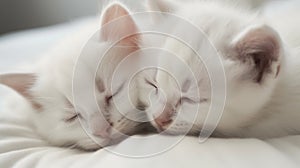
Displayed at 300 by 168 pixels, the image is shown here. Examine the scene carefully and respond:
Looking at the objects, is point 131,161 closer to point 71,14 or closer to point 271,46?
point 271,46

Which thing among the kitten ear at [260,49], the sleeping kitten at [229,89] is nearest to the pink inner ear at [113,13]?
the sleeping kitten at [229,89]

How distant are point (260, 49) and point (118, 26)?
0.92ft

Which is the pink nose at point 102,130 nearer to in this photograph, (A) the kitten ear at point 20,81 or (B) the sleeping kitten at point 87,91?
(B) the sleeping kitten at point 87,91

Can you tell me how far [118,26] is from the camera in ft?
2.91

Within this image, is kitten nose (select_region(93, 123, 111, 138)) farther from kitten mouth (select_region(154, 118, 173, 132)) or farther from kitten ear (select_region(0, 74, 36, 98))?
kitten ear (select_region(0, 74, 36, 98))

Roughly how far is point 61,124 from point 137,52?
0.20 m

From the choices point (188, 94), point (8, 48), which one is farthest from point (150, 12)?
point (8, 48)

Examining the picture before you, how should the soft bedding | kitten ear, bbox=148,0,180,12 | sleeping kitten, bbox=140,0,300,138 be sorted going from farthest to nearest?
kitten ear, bbox=148,0,180,12 → sleeping kitten, bbox=140,0,300,138 → the soft bedding

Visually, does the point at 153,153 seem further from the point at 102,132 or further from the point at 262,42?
the point at 262,42

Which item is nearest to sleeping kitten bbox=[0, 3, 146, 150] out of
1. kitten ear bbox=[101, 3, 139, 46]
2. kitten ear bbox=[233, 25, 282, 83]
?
kitten ear bbox=[101, 3, 139, 46]

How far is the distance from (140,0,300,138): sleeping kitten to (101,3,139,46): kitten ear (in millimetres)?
92

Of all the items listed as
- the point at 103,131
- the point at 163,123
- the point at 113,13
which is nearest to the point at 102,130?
the point at 103,131

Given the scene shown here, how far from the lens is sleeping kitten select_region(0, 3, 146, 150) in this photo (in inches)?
33.1

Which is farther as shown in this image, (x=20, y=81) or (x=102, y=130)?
(x=20, y=81)
